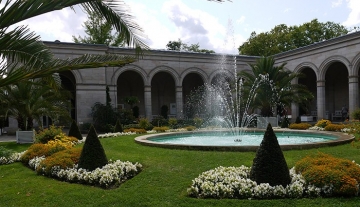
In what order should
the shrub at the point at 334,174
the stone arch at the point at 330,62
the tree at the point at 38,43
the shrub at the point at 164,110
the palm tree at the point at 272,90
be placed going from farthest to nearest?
the shrub at the point at 164,110 → the stone arch at the point at 330,62 → the palm tree at the point at 272,90 → the shrub at the point at 334,174 → the tree at the point at 38,43

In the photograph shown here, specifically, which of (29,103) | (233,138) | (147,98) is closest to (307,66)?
(147,98)

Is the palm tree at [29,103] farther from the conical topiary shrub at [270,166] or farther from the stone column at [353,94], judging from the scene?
the stone column at [353,94]

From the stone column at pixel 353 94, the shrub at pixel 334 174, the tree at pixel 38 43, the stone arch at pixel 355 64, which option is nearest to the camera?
the tree at pixel 38 43

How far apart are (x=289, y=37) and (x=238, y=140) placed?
113 feet

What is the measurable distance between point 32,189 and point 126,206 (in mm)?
2952

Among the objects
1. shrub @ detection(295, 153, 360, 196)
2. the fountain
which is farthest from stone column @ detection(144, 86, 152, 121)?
shrub @ detection(295, 153, 360, 196)

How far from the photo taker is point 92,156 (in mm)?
8703

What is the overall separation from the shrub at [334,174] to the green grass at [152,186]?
0.21 m

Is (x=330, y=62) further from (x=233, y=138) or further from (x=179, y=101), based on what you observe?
(x=233, y=138)

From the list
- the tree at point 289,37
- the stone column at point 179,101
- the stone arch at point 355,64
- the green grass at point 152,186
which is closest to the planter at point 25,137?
the green grass at point 152,186

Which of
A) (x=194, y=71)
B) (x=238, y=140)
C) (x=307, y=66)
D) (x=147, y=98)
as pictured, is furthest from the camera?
(x=194, y=71)

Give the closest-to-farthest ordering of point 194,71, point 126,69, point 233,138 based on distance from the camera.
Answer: point 233,138, point 126,69, point 194,71

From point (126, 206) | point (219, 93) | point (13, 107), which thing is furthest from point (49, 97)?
point (219, 93)

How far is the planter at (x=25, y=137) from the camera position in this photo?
1716 centimetres
